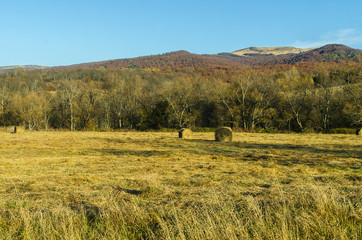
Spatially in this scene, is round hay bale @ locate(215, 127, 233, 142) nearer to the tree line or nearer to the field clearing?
the field clearing

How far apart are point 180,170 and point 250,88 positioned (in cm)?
4331

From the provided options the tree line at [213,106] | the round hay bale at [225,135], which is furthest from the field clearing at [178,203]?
the tree line at [213,106]

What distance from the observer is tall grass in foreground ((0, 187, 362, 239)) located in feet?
16.0

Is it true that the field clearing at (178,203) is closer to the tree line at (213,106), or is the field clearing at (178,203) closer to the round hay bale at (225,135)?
the round hay bale at (225,135)

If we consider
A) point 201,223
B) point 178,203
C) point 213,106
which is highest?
point 213,106

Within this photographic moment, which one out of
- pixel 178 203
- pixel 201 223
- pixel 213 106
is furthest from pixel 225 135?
pixel 213 106

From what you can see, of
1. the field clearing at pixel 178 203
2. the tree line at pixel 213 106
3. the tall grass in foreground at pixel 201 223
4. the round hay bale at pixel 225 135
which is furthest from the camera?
the tree line at pixel 213 106

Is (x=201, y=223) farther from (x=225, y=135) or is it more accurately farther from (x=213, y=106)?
(x=213, y=106)

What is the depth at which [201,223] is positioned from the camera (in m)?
5.28

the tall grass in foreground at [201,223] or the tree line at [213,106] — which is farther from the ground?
the tree line at [213,106]

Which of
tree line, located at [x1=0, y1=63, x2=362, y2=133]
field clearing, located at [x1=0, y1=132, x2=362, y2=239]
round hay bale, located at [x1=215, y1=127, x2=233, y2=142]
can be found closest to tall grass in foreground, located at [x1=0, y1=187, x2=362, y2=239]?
field clearing, located at [x1=0, y1=132, x2=362, y2=239]

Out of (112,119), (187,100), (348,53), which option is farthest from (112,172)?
(348,53)

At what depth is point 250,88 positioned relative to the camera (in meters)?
53.3

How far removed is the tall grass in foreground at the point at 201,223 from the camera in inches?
192
